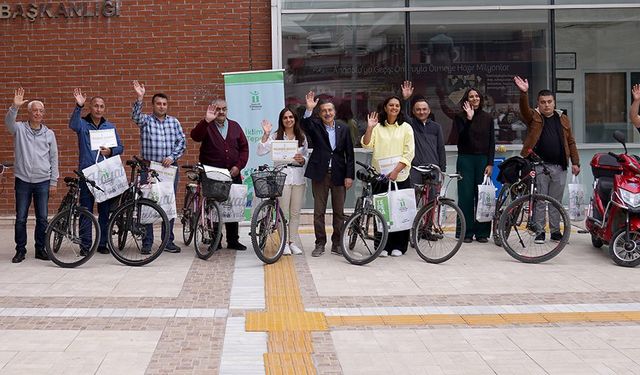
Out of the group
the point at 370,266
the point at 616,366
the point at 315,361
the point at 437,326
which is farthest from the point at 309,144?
the point at 616,366

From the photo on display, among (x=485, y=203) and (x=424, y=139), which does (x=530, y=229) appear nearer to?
(x=485, y=203)

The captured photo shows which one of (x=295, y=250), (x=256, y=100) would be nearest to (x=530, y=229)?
(x=295, y=250)

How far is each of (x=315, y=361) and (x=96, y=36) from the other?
805 centimetres

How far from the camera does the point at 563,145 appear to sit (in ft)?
33.7

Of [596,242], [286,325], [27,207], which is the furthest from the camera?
[596,242]

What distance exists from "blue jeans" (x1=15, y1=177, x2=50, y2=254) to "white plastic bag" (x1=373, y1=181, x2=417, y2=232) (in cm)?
359

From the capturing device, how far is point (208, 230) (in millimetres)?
9602

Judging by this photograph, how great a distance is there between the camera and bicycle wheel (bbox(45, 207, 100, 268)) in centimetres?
901

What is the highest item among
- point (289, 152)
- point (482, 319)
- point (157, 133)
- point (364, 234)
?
point (157, 133)

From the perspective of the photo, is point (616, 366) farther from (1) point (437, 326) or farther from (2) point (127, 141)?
(2) point (127, 141)

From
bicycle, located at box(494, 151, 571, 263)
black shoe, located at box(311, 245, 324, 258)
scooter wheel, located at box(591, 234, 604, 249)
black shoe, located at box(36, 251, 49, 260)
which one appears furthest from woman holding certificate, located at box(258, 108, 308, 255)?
scooter wheel, located at box(591, 234, 604, 249)

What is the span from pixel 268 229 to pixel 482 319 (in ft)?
9.77

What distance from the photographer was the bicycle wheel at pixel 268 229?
9.05 meters

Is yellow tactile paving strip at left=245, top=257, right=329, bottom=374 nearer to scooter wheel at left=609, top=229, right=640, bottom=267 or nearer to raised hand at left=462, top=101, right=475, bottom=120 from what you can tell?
raised hand at left=462, top=101, right=475, bottom=120
